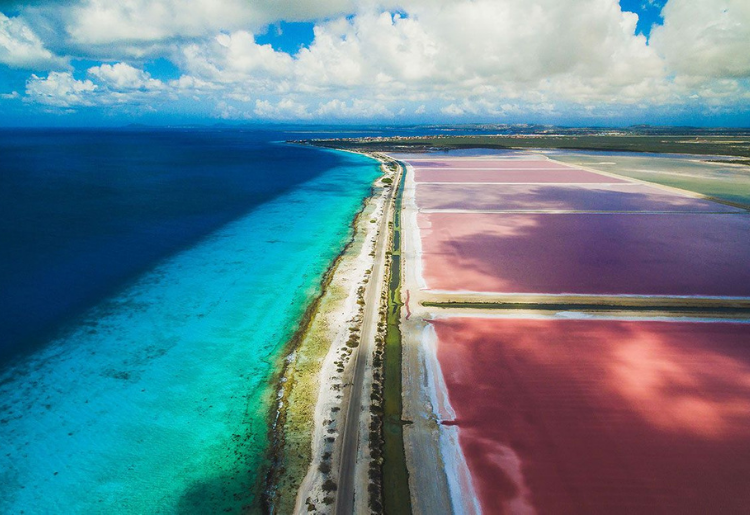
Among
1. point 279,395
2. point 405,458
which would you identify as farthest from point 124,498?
point 405,458

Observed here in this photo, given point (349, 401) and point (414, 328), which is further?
point (414, 328)

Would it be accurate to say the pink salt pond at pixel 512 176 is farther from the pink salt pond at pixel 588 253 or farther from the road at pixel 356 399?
the road at pixel 356 399

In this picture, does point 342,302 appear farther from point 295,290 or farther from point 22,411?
point 22,411

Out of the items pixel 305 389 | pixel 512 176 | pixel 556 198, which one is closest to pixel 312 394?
pixel 305 389

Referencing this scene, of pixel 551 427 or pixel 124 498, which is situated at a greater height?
pixel 551 427

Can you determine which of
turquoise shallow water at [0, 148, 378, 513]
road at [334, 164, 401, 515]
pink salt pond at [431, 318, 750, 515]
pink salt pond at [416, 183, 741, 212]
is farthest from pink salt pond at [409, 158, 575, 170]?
pink salt pond at [431, 318, 750, 515]

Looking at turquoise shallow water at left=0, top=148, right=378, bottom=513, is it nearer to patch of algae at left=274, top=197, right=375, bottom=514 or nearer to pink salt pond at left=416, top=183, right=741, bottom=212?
patch of algae at left=274, top=197, right=375, bottom=514
